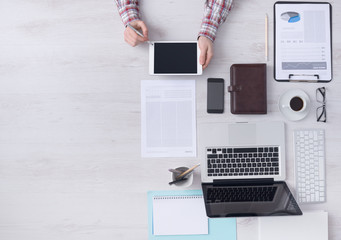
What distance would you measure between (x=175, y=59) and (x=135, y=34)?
0.17m

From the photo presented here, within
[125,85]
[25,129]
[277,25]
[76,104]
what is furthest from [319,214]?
[25,129]

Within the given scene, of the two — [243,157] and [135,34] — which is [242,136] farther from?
[135,34]

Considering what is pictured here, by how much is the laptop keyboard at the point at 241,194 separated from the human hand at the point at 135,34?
0.60 metres

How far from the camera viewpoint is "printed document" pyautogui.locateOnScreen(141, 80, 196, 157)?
111 cm

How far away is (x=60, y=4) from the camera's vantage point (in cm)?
111

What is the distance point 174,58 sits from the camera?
1.07 metres

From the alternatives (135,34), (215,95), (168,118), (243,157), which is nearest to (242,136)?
(243,157)

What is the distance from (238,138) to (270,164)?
155mm

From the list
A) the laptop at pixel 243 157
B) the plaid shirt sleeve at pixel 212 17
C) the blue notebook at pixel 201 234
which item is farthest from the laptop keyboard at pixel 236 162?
the plaid shirt sleeve at pixel 212 17

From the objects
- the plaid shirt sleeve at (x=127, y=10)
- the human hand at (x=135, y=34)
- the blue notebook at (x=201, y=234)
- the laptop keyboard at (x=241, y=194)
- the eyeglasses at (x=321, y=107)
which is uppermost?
the plaid shirt sleeve at (x=127, y=10)

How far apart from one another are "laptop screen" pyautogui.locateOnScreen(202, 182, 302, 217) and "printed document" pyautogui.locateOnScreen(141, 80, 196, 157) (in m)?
0.17

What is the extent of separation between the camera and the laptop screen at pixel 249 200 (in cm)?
100

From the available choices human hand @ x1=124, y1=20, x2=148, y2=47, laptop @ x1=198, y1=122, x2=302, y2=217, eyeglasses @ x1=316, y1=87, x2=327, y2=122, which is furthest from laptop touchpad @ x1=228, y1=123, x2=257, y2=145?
human hand @ x1=124, y1=20, x2=148, y2=47

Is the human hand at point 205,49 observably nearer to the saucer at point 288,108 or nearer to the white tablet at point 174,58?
the white tablet at point 174,58
